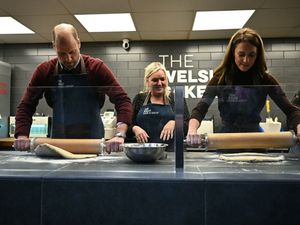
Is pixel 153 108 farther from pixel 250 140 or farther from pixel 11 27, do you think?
pixel 11 27

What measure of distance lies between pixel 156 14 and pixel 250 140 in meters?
2.17

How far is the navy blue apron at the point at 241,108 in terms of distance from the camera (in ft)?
4.12

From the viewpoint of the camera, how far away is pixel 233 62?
153 centimetres

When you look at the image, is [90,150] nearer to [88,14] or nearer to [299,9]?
[88,14]

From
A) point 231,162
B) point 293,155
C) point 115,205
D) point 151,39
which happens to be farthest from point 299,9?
point 115,205

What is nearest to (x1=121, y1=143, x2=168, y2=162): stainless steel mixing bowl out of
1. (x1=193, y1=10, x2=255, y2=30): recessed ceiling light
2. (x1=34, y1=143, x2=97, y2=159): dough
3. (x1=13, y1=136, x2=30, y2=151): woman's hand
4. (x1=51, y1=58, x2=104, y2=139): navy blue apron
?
(x1=34, y1=143, x2=97, y2=159): dough

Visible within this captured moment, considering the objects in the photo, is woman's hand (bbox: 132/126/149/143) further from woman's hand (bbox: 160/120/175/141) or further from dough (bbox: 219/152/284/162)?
dough (bbox: 219/152/284/162)

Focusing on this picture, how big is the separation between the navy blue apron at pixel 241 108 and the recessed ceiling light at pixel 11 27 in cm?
264

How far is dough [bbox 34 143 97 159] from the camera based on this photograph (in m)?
1.24

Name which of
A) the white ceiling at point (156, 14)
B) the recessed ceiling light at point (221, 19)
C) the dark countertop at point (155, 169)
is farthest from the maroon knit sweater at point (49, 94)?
the recessed ceiling light at point (221, 19)

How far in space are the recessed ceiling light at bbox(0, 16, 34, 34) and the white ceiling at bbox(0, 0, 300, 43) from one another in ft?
0.26

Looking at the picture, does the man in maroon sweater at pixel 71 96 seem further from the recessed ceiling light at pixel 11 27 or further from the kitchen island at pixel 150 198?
the recessed ceiling light at pixel 11 27

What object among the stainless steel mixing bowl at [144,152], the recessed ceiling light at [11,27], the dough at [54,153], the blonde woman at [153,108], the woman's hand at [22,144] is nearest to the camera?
the stainless steel mixing bowl at [144,152]

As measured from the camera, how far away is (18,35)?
3830 millimetres
